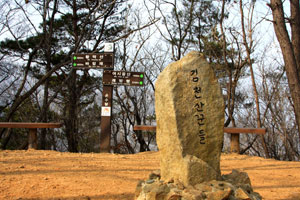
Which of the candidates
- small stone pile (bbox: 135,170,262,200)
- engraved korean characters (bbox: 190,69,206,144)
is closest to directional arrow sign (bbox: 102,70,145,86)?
engraved korean characters (bbox: 190,69,206,144)

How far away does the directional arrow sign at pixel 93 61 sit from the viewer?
19.9 feet

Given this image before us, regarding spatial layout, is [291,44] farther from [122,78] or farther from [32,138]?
[32,138]

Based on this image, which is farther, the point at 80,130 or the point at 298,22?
the point at 80,130

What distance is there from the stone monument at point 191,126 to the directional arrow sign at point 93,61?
3.90m

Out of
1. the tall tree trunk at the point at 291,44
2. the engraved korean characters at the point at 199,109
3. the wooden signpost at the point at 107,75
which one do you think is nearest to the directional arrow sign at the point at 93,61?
the wooden signpost at the point at 107,75

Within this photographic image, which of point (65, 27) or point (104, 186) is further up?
point (65, 27)

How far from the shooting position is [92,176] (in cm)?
349

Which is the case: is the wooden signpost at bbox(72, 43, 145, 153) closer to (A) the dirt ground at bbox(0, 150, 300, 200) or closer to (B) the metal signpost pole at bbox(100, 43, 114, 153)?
(B) the metal signpost pole at bbox(100, 43, 114, 153)

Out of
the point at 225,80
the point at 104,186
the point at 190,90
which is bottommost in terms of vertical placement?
the point at 104,186

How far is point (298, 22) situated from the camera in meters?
6.20

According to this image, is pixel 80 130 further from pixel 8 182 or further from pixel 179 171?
pixel 179 171

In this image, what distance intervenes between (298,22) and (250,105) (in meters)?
6.40

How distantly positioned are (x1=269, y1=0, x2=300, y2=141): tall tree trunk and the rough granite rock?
4.38 metres

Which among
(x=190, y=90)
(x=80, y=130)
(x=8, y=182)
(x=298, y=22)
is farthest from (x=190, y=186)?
(x=80, y=130)
